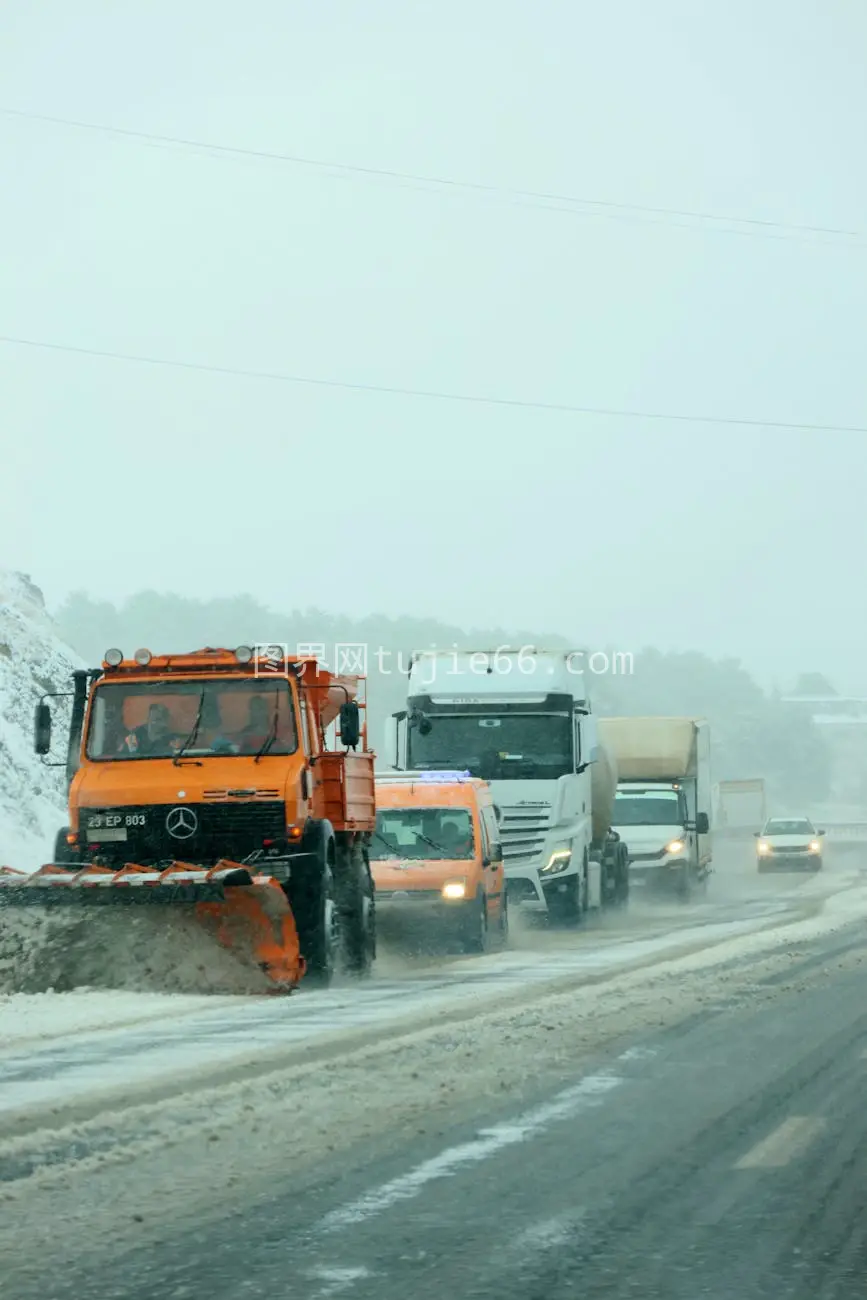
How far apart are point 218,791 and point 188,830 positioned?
1.37 feet

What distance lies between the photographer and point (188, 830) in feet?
56.1

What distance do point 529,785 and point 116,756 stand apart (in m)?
10.4

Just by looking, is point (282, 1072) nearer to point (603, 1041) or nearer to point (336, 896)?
point (603, 1041)

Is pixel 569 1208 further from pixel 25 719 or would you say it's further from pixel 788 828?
pixel 788 828

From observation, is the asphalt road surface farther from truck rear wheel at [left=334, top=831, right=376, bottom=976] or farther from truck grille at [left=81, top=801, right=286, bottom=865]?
truck rear wheel at [left=334, top=831, right=376, bottom=976]

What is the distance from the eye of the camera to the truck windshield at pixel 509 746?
27359 mm

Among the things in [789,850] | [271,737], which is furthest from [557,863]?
[789,850]

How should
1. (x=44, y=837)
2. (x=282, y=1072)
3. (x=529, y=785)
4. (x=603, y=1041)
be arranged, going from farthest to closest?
(x=44, y=837) < (x=529, y=785) < (x=603, y=1041) < (x=282, y=1072)

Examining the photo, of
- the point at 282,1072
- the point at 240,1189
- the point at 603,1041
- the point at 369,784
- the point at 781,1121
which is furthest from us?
the point at 369,784

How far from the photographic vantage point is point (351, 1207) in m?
7.33

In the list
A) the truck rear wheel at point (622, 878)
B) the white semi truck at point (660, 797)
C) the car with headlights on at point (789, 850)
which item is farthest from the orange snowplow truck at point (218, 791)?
the car with headlights on at point (789, 850)

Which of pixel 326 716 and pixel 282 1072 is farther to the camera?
pixel 326 716

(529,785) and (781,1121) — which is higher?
(529,785)

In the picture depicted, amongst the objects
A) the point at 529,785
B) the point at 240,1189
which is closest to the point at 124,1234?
the point at 240,1189
